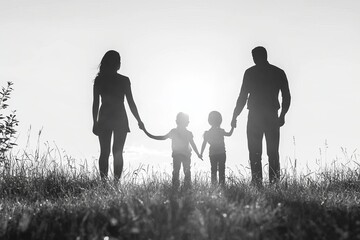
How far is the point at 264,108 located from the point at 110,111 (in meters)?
2.96

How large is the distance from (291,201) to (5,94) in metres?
6.43

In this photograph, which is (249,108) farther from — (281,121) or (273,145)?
(273,145)

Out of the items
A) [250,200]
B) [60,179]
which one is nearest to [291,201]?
[250,200]

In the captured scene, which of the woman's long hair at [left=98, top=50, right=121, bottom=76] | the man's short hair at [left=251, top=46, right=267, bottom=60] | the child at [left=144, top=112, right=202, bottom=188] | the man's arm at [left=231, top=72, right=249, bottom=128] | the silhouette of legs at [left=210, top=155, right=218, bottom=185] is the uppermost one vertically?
the man's short hair at [left=251, top=46, right=267, bottom=60]

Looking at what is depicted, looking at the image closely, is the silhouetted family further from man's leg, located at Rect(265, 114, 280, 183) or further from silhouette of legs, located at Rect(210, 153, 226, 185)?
silhouette of legs, located at Rect(210, 153, 226, 185)

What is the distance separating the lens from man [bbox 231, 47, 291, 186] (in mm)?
8141

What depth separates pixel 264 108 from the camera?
8148 millimetres

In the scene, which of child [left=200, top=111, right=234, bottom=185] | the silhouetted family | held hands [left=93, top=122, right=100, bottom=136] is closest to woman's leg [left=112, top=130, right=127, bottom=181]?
the silhouetted family

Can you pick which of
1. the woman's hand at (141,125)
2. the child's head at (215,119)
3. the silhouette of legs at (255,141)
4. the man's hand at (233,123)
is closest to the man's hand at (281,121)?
the silhouette of legs at (255,141)

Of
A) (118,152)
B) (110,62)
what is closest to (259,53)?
(110,62)

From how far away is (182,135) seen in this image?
29.2 feet

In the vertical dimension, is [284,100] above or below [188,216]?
above

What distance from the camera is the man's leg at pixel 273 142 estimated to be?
26.6 feet

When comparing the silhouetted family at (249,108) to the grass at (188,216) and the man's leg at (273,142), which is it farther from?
the grass at (188,216)
